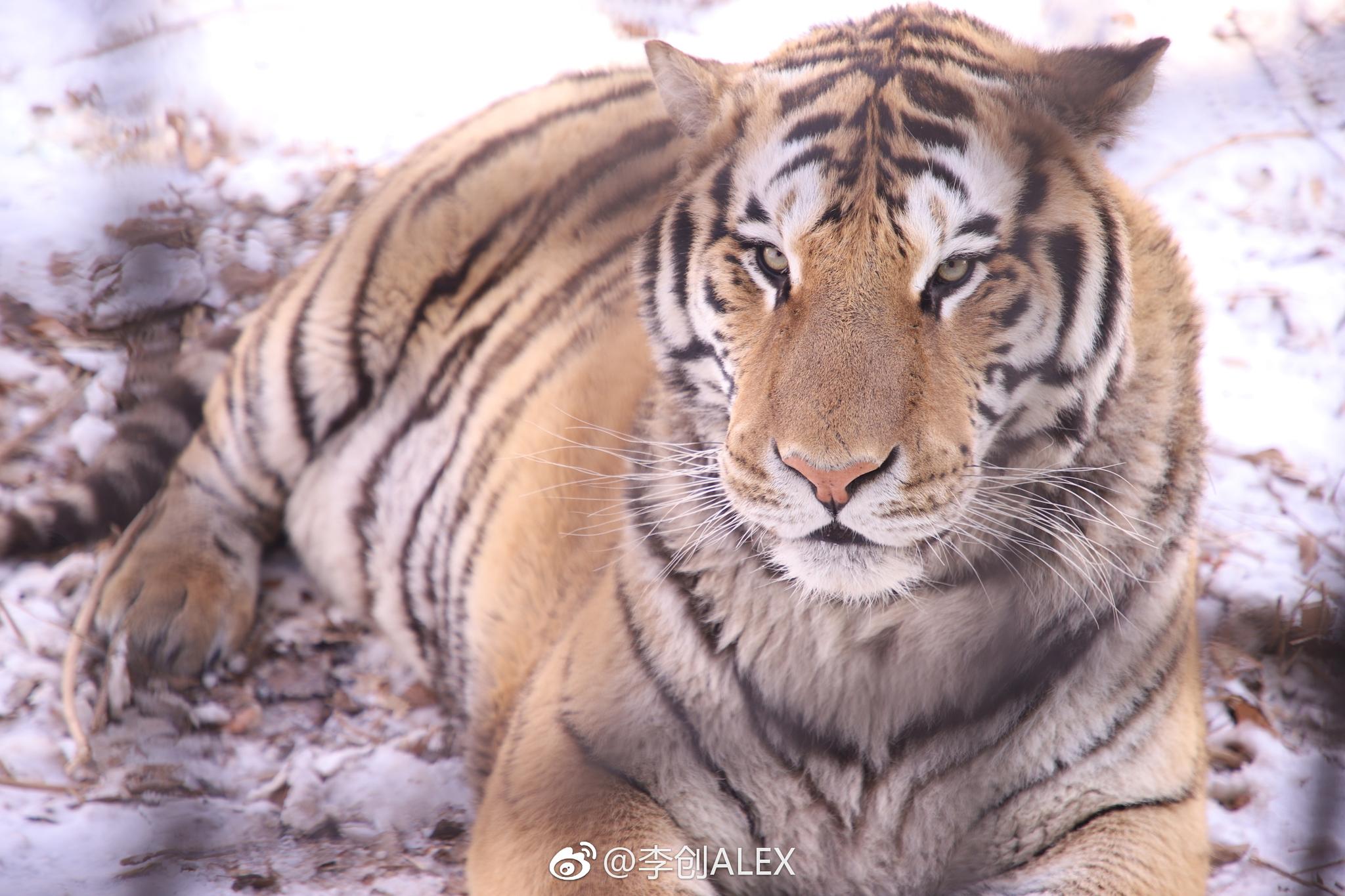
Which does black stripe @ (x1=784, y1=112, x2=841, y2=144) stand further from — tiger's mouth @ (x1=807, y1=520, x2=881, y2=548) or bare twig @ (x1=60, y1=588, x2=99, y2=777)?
bare twig @ (x1=60, y1=588, x2=99, y2=777)

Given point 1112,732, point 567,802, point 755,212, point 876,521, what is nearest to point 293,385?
point 567,802

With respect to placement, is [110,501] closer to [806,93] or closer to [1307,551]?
[806,93]

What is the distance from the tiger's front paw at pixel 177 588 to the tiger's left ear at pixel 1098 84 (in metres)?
1.45

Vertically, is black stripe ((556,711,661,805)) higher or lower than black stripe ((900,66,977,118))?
lower

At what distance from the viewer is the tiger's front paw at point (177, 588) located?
175 centimetres

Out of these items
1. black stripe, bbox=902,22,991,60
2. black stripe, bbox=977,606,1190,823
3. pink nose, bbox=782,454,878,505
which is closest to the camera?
pink nose, bbox=782,454,878,505

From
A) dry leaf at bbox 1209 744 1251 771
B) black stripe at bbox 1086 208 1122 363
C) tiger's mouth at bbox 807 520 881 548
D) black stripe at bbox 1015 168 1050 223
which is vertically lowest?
dry leaf at bbox 1209 744 1251 771

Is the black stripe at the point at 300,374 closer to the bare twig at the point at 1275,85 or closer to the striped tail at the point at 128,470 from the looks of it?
the striped tail at the point at 128,470

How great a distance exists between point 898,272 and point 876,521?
0.70ft

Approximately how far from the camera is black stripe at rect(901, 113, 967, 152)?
0.97m

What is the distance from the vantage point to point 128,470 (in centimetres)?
199

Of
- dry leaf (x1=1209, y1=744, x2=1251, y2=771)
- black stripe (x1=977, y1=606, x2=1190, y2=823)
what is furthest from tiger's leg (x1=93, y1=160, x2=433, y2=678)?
dry leaf (x1=1209, y1=744, x2=1251, y2=771)

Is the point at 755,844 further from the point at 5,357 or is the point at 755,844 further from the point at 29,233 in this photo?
the point at 29,233

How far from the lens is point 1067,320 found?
1045 millimetres
